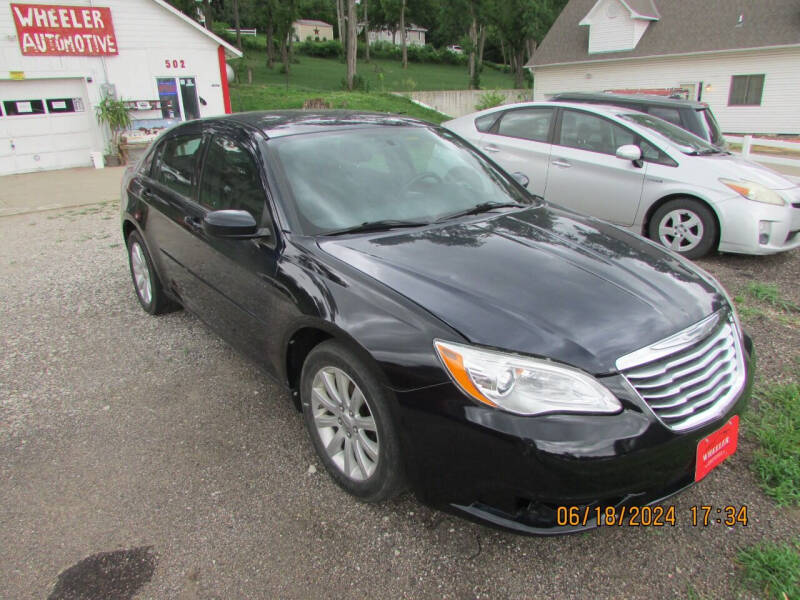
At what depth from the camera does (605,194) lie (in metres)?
5.89

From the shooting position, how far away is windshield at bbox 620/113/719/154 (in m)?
5.76

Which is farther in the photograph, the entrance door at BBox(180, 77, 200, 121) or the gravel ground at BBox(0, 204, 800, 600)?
the entrance door at BBox(180, 77, 200, 121)

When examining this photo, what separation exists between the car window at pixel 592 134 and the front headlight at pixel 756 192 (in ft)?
3.63

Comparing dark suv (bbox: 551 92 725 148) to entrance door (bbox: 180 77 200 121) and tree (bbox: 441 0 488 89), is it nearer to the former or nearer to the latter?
entrance door (bbox: 180 77 200 121)

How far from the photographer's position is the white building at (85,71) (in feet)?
46.9

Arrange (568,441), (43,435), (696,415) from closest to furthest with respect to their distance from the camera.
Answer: (568,441) → (696,415) → (43,435)

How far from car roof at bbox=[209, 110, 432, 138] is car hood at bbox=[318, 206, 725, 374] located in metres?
0.96

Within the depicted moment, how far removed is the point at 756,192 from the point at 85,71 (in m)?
16.5

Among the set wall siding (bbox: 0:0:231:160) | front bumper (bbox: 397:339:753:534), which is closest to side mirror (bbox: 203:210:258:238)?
front bumper (bbox: 397:339:753:534)

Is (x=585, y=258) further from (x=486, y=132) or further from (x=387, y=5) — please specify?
(x=387, y=5)

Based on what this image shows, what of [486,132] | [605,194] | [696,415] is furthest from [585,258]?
[486,132]

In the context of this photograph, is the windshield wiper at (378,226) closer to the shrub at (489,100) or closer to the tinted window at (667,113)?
the tinted window at (667,113)

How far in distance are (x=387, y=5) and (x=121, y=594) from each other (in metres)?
66.3

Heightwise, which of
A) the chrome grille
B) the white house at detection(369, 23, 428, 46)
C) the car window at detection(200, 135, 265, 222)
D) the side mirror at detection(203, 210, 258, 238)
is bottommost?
the chrome grille
